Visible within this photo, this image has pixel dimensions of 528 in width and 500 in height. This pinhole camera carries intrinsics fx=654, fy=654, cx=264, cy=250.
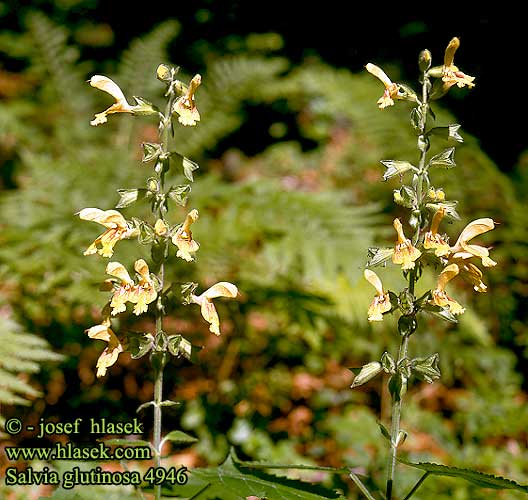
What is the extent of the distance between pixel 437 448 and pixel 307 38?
4226mm

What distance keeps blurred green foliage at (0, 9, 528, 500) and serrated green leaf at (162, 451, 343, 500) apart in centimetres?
98

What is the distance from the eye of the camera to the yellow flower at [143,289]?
158 cm

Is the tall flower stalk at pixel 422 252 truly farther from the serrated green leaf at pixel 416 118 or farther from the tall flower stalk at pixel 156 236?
the tall flower stalk at pixel 156 236

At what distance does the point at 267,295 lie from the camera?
10.7 feet

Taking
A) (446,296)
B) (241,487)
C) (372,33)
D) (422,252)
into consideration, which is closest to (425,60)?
(422,252)

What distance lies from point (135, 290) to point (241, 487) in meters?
0.55

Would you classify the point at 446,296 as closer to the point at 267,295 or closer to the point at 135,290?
the point at 135,290

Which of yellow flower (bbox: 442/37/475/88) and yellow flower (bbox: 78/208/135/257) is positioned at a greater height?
yellow flower (bbox: 442/37/475/88)

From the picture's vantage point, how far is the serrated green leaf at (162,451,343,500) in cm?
159

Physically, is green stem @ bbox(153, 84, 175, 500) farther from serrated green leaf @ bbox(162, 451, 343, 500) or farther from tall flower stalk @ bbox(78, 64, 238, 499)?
serrated green leaf @ bbox(162, 451, 343, 500)

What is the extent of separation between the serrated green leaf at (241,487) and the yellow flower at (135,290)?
479 millimetres

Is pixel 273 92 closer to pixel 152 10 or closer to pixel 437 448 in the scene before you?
pixel 152 10
